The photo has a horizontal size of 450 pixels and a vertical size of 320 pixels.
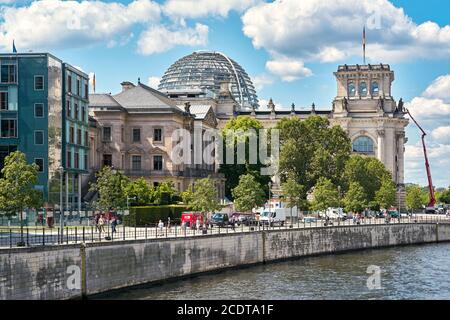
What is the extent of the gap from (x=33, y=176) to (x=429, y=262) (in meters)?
38.4

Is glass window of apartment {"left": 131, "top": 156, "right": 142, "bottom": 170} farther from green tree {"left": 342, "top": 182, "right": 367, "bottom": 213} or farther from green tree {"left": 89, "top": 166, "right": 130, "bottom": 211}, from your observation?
green tree {"left": 89, "top": 166, "right": 130, "bottom": 211}

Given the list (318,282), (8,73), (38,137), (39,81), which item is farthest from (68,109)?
(318,282)

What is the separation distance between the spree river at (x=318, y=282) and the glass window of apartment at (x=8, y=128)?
2701cm

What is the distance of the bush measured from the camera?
8710 cm

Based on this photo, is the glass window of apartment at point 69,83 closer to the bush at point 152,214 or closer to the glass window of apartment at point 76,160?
the glass window of apartment at point 76,160

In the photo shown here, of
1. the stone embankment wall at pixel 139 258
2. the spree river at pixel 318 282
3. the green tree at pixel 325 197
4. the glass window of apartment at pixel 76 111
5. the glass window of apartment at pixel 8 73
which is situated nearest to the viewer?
the stone embankment wall at pixel 139 258

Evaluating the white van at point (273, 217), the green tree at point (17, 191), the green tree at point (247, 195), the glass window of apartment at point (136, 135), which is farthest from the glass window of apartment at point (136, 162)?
the green tree at point (17, 191)

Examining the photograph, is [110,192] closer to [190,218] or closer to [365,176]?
[190,218]

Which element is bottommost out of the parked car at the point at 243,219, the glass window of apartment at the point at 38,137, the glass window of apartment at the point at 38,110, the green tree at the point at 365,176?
the parked car at the point at 243,219

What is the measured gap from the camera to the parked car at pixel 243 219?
95.3 meters

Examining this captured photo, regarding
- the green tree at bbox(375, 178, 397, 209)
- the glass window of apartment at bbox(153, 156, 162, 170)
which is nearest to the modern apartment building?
the glass window of apartment at bbox(153, 156, 162, 170)

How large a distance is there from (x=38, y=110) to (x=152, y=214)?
1489cm
